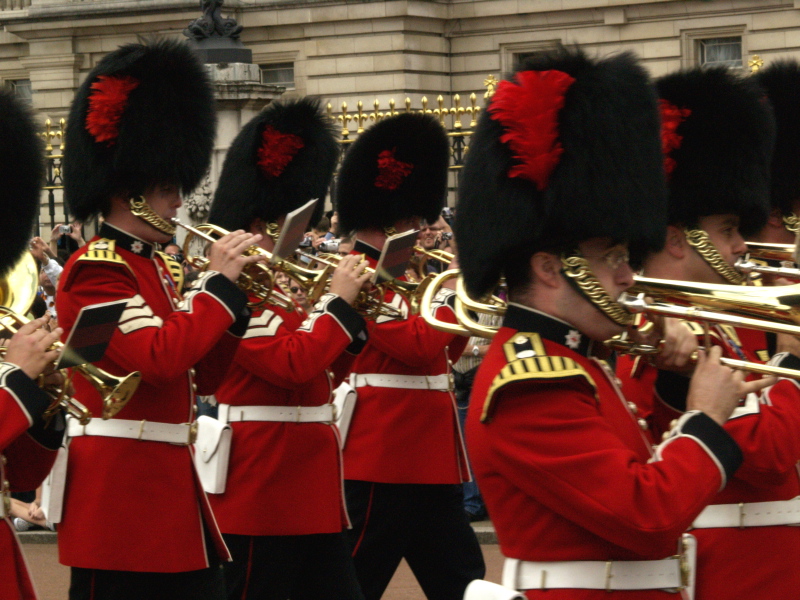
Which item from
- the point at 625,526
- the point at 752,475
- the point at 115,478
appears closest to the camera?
the point at 625,526

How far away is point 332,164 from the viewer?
6.17 meters

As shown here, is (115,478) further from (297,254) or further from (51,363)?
(297,254)

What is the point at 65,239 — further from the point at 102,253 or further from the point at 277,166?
the point at 102,253

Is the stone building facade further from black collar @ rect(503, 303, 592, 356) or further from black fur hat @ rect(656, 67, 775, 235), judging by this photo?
black collar @ rect(503, 303, 592, 356)

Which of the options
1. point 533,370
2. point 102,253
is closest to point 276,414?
point 102,253

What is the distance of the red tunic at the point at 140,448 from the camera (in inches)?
166

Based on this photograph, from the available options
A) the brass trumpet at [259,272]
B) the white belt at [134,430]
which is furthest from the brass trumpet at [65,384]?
the brass trumpet at [259,272]

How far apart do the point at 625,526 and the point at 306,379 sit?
2.27m

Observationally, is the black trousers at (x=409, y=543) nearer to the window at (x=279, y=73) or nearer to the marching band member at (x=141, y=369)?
the marching band member at (x=141, y=369)

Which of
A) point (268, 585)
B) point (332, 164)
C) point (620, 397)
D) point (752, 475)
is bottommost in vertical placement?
point (268, 585)

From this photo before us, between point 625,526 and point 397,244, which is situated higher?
point 397,244

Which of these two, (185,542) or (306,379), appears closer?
(185,542)

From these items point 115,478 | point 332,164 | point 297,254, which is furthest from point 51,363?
point 332,164

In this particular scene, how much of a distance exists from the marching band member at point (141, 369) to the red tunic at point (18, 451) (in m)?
0.45
